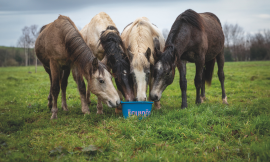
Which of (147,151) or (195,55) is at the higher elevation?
(195,55)

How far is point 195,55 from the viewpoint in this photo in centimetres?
514

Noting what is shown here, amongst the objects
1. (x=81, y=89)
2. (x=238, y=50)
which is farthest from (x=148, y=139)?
(x=238, y=50)

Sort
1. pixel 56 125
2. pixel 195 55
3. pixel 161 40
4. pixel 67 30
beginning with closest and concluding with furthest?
pixel 56 125, pixel 67 30, pixel 195 55, pixel 161 40

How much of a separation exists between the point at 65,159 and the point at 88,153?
11.5 inches

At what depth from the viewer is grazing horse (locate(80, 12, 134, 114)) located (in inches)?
171

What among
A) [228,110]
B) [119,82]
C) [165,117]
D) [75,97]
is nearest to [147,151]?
[165,117]

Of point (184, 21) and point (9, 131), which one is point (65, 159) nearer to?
point (9, 131)

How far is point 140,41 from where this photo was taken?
4.73m

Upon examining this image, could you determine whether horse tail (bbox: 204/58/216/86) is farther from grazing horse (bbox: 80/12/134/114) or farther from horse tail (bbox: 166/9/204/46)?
grazing horse (bbox: 80/12/134/114)

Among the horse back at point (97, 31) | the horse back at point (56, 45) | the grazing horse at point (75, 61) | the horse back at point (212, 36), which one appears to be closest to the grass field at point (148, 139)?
the grazing horse at point (75, 61)

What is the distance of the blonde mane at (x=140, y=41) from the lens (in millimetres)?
4198

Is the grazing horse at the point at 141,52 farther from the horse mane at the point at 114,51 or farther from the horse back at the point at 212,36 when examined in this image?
the horse back at the point at 212,36

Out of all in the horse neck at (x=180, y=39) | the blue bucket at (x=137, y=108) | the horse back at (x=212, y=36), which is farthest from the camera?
the horse back at (x=212, y=36)

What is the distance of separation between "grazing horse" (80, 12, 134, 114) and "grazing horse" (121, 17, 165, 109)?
199 mm
